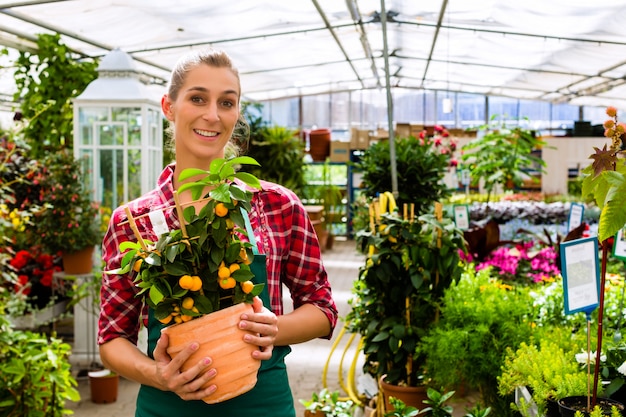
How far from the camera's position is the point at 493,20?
9602 mm

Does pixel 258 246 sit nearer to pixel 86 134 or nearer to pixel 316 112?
pixel 86 134

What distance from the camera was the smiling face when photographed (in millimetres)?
1478

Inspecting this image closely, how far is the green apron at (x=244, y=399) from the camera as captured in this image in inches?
56.9

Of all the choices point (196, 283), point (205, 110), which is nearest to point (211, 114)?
point (205, 110)

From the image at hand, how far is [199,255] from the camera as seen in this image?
126 cm

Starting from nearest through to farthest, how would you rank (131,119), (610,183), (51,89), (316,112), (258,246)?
(610,183)
(258,246)
(131,119)
(51,89)
(316,112)

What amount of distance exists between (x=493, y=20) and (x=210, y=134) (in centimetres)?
876

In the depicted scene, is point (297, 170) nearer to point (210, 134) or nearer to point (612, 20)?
point (612, 20)

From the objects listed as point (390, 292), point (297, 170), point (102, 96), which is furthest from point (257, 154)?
point (390, 292)

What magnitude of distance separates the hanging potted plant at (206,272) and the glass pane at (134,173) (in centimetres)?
409

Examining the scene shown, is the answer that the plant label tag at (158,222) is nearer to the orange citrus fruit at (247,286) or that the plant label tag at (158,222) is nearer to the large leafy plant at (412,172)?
the orange citrus fruit at (247,286)

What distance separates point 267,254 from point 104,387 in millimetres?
3429

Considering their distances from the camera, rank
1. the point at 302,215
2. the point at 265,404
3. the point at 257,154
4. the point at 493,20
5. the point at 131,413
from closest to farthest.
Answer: the point at 265,404, the point at 302,215, the point at 131,413, the point at 493,20, the point at 257,154

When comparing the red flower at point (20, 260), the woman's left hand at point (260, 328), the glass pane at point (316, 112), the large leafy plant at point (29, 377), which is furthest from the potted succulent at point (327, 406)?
the glass pane at point (316, 112)
